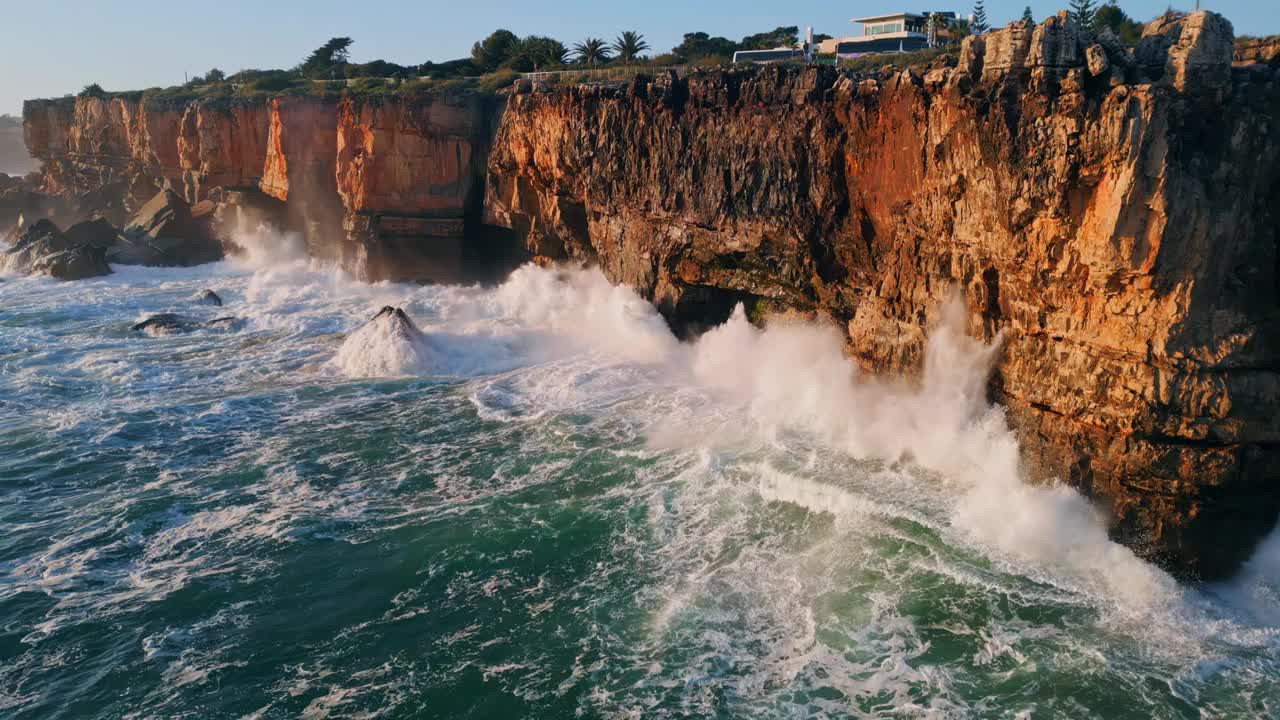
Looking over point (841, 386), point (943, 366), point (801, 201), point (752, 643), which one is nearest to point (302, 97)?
point (801, 201)

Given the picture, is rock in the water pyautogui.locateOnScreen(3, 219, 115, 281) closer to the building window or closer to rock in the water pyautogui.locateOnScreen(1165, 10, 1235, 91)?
the building window

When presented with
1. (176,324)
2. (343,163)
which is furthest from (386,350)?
(343,163)

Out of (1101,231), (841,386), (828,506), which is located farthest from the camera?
(841,386)

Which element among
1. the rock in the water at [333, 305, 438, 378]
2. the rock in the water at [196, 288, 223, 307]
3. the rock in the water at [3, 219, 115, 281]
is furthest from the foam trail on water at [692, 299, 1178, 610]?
the rock in the water at [3, 219, 115, 281]

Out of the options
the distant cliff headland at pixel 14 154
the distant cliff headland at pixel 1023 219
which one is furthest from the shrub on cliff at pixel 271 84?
the distant cliff headland at pixel 14 154

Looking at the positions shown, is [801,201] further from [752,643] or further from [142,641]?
[142,641]

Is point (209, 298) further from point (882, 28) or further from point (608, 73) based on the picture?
point (882, 28)

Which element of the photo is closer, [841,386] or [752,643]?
[752,643]
